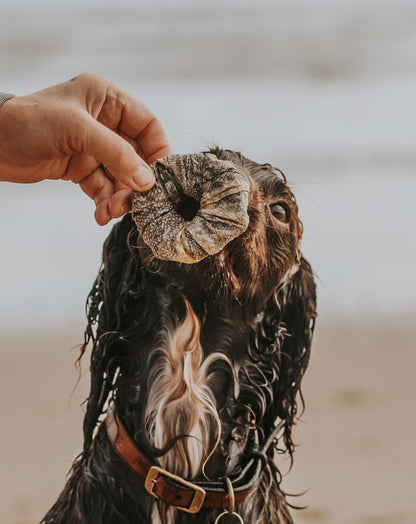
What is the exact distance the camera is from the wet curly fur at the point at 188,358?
2383 millimetres

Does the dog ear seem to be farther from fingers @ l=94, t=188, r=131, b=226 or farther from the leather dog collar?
fingers @ l=94, t=188, r=131, b=226

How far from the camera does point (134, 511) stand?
2.45m

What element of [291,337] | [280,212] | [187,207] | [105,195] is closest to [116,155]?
[187,207]

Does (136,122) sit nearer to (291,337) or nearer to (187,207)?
(187,207)

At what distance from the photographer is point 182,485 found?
7.71 ft

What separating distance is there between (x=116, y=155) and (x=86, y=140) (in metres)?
0.10

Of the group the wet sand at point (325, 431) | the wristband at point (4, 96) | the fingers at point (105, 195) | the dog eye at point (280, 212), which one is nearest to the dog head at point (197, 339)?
the dog eye at point (280, 212)

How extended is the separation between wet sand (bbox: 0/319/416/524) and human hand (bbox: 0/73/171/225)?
279 cm

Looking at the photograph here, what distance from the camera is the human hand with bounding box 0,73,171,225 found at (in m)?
2.19

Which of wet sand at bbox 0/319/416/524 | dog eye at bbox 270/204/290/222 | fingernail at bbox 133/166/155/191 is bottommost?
wet sand at bbox 0/319/416/524

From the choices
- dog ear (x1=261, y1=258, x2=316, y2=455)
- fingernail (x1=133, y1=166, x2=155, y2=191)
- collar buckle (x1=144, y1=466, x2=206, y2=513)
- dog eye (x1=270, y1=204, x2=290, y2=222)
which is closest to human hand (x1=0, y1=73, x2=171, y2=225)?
fingernail (x1=133, y1=166, x2=155, y2=191)

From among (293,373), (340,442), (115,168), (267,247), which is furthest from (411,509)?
(115,168)

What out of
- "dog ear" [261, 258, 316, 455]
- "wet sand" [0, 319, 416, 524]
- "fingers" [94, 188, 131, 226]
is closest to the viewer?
"fingers" [94, 188, 131, 226]

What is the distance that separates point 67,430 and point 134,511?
6.46 metres
